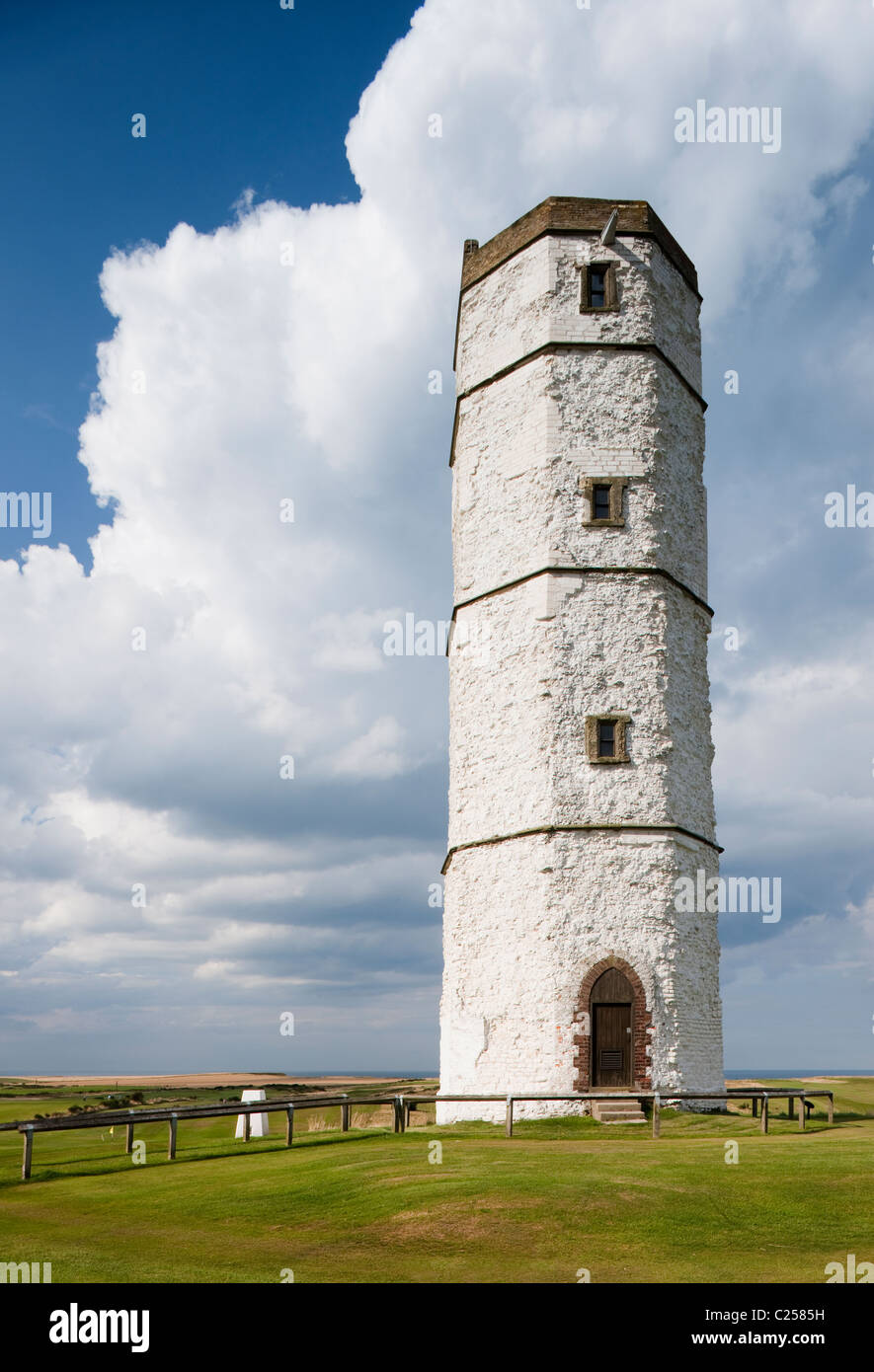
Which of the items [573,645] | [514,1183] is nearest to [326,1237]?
[514,1183]

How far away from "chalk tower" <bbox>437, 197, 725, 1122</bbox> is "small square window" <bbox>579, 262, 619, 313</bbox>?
0.16 feet

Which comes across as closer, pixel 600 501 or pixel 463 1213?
pixel 463 1213

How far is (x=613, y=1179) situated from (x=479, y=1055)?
10.8 meters

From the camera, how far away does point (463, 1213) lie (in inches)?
463

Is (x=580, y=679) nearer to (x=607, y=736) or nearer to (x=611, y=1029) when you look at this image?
(x=607, y=736)

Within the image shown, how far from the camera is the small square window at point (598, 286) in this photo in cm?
2641

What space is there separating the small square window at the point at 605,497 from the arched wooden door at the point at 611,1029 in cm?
1021

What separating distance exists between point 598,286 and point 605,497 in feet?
18.2

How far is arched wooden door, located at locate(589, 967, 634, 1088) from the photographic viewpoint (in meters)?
22.2

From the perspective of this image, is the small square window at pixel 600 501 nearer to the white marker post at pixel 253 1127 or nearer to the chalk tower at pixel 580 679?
the chalk tower at pixel 580 679

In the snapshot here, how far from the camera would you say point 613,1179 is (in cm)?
1305

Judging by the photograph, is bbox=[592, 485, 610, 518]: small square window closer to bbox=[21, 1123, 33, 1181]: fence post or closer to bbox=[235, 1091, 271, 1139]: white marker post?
bbox=[235, 1091, 271, 1139]: white marker post

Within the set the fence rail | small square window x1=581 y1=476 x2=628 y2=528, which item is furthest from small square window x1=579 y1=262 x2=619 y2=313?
the fence rail

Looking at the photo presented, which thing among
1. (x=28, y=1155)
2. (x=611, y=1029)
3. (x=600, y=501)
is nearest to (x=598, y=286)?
(x=600, y=501)
